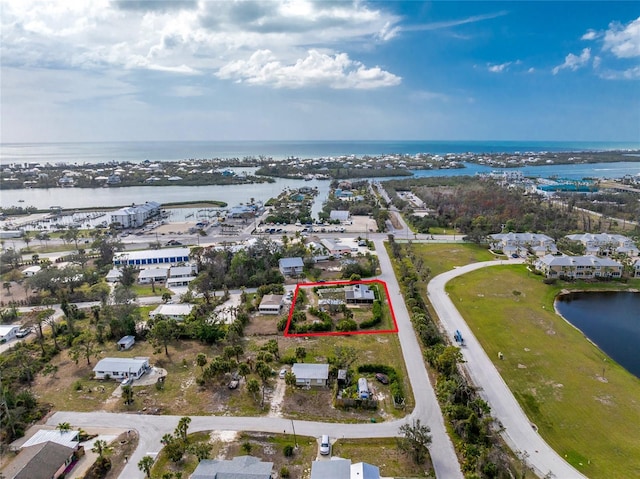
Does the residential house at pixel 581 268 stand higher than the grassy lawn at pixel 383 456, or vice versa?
the residential house at pixel 581 268

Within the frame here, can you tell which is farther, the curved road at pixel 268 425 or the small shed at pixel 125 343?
the small shed at pixel 125 343

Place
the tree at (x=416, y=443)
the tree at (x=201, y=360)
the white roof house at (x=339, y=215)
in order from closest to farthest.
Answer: the tree at (x=416, y=443), the tree at (x=201, y=360), the white roof house at (x=339, y=215)

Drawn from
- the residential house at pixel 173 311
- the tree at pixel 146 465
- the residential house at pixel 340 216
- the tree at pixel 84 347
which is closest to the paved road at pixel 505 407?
the tree at pixel 146 465

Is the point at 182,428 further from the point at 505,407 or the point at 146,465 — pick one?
the point at 505,407

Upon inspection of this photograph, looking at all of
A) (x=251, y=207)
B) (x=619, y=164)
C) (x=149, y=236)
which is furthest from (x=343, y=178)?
(x=619, y=164)

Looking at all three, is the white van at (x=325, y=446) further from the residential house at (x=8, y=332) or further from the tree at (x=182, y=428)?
the residential house at (x=8, y=332)

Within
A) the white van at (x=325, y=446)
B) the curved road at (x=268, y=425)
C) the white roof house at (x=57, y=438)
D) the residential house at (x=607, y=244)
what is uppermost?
the residential house at (x=607, y=244)

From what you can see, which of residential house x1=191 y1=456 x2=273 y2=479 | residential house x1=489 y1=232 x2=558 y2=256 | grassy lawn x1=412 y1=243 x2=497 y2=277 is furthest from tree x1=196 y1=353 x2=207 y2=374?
residential house x1=489 y1=232 x2=558 y2=256

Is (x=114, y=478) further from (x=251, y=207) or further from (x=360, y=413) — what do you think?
(x=251, y=207)
